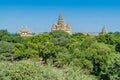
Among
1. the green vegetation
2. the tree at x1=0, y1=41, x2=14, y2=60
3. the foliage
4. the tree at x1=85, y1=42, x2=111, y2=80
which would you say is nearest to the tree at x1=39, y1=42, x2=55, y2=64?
the green vegetation

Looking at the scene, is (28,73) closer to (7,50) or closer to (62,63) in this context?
(62,63)

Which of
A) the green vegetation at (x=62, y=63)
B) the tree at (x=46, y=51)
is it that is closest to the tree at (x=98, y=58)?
the green vegetation at (x=62, y=63)

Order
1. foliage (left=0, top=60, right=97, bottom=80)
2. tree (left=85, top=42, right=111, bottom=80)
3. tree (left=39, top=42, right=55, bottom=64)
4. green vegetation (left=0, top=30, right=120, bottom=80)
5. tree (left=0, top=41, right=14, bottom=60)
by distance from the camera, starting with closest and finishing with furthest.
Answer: foliage (left=0, top=60, right=97, bottom=80)
green vegetation (left=0, top=30, right=120, bottom=80)
tree (left=85, top=42, right=111, bottom=80)
tree (left=39, top=42, right=55, bottom=64)
tree (left=0, top=41, right=14, bottom=60)

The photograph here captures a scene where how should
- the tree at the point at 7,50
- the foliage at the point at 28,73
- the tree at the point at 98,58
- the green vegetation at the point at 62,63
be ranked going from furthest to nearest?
the tree at the point at 7,50 < the tree at the point at 98,58 < the green vegetation at the point at 62,63 < the foliage at the point at 28,73

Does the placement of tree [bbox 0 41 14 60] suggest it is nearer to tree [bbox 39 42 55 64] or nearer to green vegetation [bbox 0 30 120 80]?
green vegetation [bbox 0 30 120 80]

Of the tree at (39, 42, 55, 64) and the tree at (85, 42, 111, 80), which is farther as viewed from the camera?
the tree at (39, 42, 55, 64)

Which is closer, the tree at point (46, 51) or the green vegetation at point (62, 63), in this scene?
the green vegetation at point (62, 63)

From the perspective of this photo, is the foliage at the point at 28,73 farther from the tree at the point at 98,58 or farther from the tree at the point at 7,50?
the tree at the point at 7,50

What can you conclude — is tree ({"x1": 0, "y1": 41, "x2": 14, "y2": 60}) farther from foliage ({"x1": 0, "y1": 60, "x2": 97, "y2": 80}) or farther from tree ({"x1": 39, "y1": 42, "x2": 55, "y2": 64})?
foliage ({"x1": 0, "y1": 60, "x2": 97, "y2": 80})

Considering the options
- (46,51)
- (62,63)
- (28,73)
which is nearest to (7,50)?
(46,51)

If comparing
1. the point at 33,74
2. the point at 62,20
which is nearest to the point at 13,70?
the point at 33,74

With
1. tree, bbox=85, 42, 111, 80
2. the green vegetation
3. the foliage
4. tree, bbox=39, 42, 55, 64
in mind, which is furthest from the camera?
tree, bbox=39, 42, 55, 64

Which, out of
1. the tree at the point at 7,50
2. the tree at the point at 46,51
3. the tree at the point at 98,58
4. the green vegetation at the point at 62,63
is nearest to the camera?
the green vegetation at the point at 62,63

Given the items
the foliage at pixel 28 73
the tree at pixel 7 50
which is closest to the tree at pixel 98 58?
the foliage at pixel 28 73
